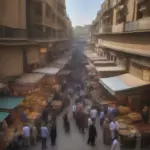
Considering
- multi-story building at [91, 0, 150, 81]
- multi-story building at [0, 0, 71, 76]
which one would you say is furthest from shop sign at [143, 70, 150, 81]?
multi-story building at [0, 0, 71, 76]

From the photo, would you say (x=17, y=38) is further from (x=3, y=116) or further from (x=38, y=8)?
(x=38, y=8)

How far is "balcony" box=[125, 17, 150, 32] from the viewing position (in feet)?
46.1

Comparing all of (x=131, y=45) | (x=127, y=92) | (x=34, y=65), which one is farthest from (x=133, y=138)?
(x=34, y=65)

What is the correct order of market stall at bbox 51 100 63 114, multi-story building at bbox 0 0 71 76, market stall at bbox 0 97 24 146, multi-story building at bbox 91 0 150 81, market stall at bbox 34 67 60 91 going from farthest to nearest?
market stall at bbox 34 67 60 91
market stall at bbox 51 100 63 114
multi-story building at bbox 0 0 71 76
multi-story building at bbox 91 0 150 81
market stall at bbox 0 97 24 146

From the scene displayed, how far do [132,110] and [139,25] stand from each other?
18.3ft

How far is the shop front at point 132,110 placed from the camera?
11.9m

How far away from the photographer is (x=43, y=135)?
12.0 metres

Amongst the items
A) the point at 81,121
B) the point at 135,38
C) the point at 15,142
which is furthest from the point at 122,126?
the point at 135,38

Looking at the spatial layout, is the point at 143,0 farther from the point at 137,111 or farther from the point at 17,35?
the point at 17,35

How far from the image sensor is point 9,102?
43.3 feet

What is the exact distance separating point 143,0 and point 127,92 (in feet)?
20.4

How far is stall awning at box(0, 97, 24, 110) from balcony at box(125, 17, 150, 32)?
28.4 ft

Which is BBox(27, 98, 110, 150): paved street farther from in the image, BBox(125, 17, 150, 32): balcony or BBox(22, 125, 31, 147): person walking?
BBox(125, 17, 150, 32): balcony

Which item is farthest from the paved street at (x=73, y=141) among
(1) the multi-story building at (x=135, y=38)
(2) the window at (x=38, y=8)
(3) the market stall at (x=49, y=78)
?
(2) the window at (x=38, y=8)
